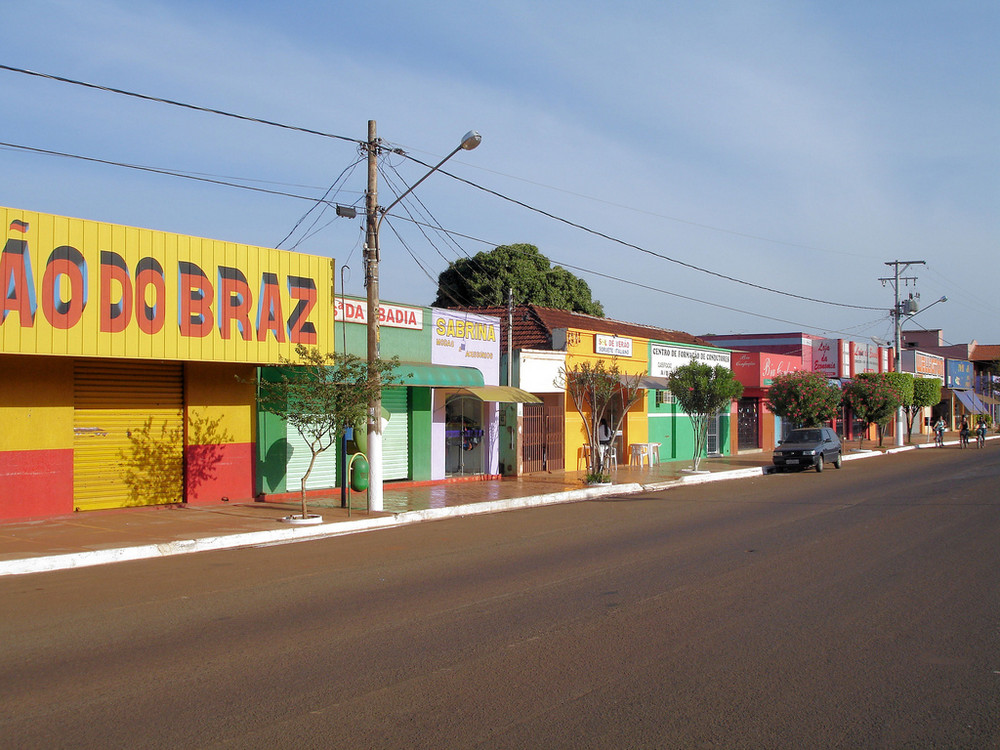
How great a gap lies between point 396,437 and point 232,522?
7.12m

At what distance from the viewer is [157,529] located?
14.1 m

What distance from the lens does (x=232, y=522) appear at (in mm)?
15031

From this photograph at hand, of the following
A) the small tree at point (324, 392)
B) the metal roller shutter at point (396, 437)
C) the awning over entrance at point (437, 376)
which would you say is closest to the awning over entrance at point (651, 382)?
the awning over entrance at point (437, 376)

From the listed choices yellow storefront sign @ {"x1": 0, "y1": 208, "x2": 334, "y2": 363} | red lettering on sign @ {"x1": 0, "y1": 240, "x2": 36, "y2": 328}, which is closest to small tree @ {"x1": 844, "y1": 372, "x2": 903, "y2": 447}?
yellow storefront sign @ {"x1": 0, "y1": 208, "x2": 334, "y2": 363}

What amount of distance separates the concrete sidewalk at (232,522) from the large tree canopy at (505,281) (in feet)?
80.7

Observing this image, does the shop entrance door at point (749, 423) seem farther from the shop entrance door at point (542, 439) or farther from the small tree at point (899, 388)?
the shop entrance door at point (542, 439)

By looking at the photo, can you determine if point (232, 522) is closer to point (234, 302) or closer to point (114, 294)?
point (234, 302)

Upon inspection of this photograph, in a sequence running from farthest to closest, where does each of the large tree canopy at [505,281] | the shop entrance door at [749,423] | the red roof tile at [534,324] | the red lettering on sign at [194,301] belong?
the large tree canopy at [505,281] < the shop entrance door at [749,423] < the red roof tile at [534,324] < the red lettering on sign at [194,301]

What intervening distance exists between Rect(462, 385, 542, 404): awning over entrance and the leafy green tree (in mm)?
14573

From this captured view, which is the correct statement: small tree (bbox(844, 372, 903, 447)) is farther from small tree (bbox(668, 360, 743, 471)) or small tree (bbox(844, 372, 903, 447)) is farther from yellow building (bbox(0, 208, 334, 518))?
yellow building (bbox(0, 208, 334, 518))

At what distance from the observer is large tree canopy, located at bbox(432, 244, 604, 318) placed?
47469mm

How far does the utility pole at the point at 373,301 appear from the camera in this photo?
54.5ft

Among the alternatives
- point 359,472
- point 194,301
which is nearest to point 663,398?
point 359,472

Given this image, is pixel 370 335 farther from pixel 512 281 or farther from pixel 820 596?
pixel 512 281
